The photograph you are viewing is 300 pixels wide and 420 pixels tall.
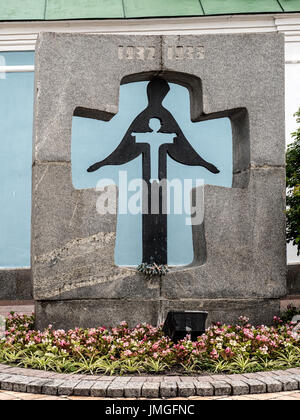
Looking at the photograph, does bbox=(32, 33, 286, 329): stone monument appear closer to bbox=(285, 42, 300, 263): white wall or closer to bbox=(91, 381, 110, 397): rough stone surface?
bbox=(91, 381, 110, 397): rough stone surface

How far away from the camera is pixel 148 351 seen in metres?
5.29

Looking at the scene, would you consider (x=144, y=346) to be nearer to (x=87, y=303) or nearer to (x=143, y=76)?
(x=87, y=303)

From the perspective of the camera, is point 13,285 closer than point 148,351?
No

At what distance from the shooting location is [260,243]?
661 centimetres

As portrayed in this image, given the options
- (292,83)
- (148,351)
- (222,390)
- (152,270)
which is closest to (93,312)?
(152,270)

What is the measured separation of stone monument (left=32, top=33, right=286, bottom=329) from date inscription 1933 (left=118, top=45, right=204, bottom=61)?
11 millimetres

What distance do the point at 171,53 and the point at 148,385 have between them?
3865 millimetres

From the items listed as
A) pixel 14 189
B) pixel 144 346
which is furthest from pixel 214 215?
pixel 14 189

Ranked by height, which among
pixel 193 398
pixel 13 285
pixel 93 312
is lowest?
pixel 193 398

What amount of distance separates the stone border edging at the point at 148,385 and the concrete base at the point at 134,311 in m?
1.54

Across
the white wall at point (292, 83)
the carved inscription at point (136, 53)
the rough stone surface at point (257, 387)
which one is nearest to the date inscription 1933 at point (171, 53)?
the carved inscription at point (136, 53)

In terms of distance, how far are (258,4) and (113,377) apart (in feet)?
26.2

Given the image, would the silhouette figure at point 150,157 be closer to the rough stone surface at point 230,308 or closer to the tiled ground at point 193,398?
the rough stone surface at point 230,308

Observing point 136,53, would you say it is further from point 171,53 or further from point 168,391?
point 168,391
